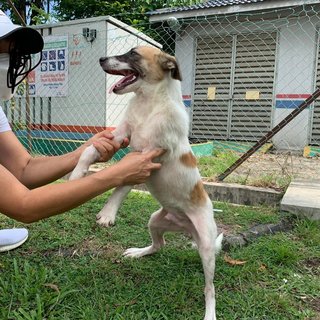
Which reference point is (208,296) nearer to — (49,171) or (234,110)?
(49,171)

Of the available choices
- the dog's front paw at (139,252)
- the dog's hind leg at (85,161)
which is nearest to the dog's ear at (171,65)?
the dog's hind leg at (85,161)

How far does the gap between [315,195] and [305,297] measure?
176 cm

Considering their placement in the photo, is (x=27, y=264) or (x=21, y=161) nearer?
(x=27, y=264)

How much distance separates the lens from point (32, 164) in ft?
8.34

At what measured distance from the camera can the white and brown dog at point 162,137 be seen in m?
2.18

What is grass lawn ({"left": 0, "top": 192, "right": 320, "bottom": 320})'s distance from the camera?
6.47ft

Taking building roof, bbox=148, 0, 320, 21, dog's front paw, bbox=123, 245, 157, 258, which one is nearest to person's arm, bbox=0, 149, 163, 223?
dog's front paw, bbox=123, 245, 157, 258

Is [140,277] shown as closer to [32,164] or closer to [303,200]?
[32,164]

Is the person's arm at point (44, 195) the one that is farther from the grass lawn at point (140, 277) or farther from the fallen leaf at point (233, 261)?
the fallen leaf at point (233, 261)

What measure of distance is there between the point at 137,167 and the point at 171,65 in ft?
2.36

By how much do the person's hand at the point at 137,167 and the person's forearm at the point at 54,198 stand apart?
15cm

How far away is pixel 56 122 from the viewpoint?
654cm

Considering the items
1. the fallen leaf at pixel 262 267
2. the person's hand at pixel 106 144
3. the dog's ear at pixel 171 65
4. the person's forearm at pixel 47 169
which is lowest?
the fallen leaf at pixel 262 267

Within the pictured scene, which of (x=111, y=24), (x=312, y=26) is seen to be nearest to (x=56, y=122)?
(x=111, y=24)
